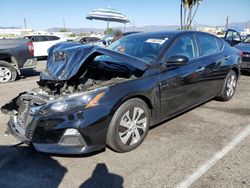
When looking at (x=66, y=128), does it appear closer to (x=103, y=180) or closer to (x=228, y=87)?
(x=103, y=180)

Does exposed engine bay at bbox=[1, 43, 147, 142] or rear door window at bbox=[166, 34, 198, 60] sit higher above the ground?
rear door window at bbox=[166, 34, 198, 60]

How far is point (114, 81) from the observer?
347cm

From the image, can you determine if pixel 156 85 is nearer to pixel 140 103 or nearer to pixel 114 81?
pixel 140 103

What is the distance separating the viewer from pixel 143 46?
434 cm

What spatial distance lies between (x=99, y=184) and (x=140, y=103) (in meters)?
1.19

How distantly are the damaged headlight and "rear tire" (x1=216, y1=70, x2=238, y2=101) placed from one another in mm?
3285

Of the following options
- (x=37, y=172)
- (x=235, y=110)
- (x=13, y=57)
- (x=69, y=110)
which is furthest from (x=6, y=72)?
(x=235, y=110)

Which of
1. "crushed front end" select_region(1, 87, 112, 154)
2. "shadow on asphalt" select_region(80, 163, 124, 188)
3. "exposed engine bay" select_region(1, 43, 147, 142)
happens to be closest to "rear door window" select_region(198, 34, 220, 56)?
"exposed engine bay" select_region(1, 43, 147, 142)

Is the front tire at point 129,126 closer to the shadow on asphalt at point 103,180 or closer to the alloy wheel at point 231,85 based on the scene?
the shadow on asphalt at point 103,180

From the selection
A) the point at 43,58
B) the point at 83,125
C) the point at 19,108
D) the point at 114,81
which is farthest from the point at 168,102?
the point at 43,58

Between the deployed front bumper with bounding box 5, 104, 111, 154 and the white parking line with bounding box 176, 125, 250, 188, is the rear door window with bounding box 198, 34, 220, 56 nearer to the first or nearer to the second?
the white parking line with bounding box 176, 125, 250, 188

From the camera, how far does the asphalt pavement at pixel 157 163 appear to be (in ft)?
9.50

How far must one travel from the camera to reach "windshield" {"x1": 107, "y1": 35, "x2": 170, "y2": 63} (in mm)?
4051

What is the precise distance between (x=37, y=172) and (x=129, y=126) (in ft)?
4.10
